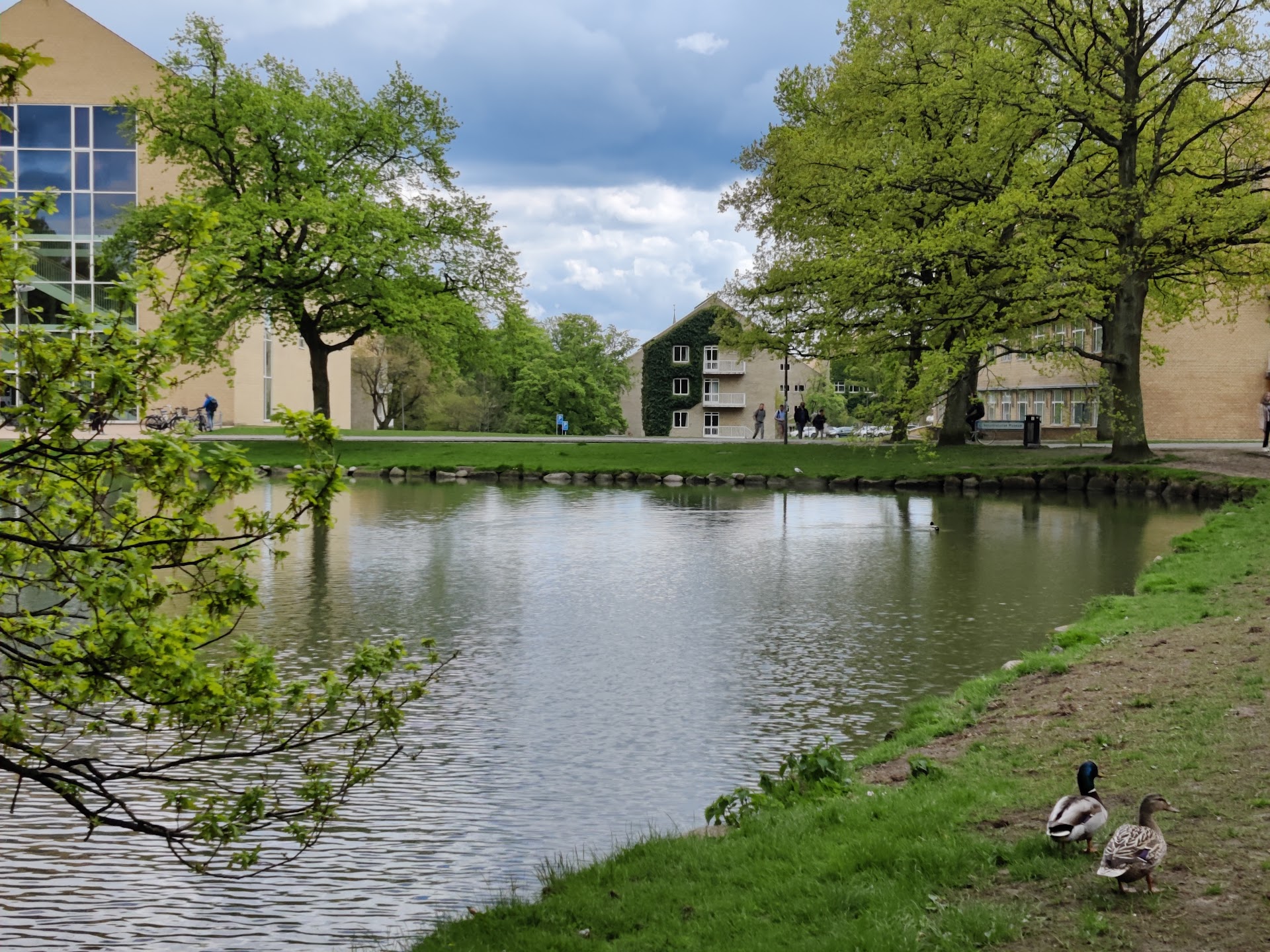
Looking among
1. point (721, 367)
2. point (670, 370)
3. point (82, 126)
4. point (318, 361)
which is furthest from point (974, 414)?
point (721, 367)

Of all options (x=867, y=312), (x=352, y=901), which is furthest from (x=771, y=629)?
(x=867, y=312)

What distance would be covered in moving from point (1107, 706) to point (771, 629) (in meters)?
5.94

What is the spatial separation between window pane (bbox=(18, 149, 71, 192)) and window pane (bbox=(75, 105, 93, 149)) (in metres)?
0.74

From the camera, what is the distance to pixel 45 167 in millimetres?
58031

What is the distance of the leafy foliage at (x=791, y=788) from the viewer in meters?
7.35

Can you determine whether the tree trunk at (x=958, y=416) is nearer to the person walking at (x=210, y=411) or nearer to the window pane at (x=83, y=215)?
the person walking at (x=210, y=411)

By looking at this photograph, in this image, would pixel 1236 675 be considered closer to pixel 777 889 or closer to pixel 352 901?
pixel 777 889

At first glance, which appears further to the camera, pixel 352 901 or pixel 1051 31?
pixel 1051 31

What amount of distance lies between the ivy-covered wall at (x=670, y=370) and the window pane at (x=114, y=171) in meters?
47.9

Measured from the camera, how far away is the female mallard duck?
205 inches

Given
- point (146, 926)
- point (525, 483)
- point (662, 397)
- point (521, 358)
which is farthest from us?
point (662, 397)

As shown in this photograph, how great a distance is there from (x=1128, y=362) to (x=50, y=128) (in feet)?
160

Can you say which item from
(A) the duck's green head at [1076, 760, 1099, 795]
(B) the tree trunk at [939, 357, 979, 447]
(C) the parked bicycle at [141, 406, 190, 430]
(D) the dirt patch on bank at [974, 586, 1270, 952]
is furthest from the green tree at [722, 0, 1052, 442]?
(A) the duck's green head at [1076, 760, 1099, 795]

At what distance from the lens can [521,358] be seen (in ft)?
176
